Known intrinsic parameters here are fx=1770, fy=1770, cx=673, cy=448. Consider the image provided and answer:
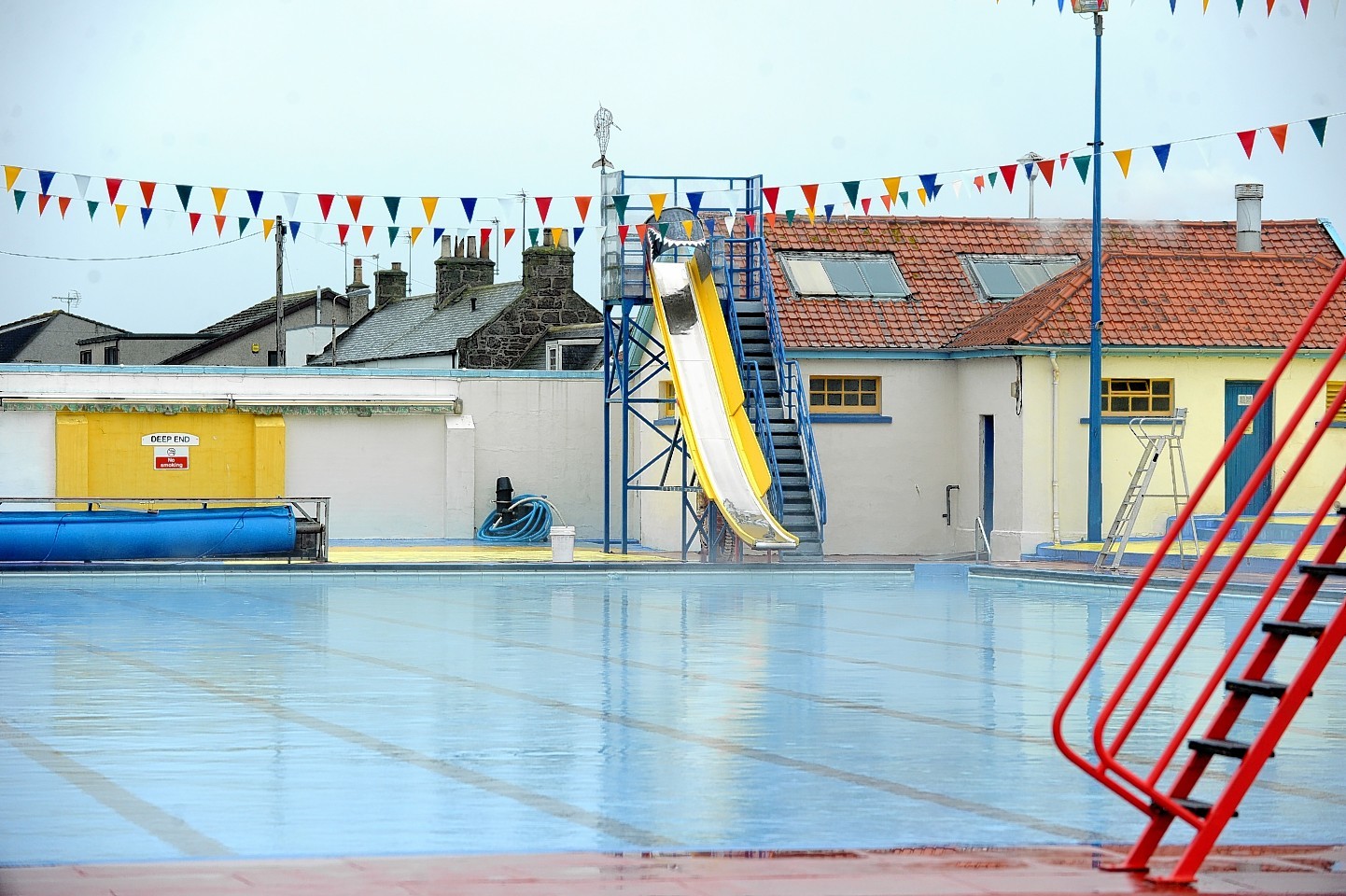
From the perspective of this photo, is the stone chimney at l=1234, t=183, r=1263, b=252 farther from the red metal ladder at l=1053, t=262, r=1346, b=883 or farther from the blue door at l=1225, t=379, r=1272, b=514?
the red metal ladder at l=1053, t=262, r=1346, b=883

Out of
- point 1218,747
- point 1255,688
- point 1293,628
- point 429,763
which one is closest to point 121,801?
point 429,763

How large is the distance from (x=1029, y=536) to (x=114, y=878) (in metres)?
23.0

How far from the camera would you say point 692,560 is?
27.2 m

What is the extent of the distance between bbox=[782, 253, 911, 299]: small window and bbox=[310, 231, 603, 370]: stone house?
13181mm

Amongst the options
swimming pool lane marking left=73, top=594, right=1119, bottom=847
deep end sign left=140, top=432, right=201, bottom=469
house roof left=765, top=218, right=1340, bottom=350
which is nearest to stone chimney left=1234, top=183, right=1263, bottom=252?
house roof left=765, top=218, right=1340, bottom=350

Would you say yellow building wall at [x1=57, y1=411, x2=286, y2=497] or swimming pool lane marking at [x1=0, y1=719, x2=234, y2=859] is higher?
yellow building wall at [x1=57, y1=411, x2=286, y2=497]

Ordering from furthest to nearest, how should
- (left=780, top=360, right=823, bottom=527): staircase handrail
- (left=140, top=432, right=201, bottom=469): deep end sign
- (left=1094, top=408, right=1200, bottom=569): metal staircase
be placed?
(left=140, top=432, right=201, bottom=469): deep end sign → (left=780, top=360, right=823, bottom=527): staircase handrail → (left=1094, top=408, right=1200, bottom=569): metal staircase

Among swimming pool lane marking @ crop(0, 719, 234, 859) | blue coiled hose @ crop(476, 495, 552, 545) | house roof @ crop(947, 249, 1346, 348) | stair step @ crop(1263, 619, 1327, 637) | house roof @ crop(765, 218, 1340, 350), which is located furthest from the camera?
blue coiled hose @ crop(476, 495, 552, 545)

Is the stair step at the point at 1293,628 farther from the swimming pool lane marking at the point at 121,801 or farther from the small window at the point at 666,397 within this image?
the small window at the point at 666,397

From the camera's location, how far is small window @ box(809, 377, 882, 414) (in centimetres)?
2989

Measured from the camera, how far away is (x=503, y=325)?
1939 inches

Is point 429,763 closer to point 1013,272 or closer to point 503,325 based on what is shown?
A: point 1013,272

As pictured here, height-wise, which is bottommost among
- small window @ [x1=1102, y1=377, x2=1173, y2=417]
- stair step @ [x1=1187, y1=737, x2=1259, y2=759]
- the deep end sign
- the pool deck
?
the pool deck

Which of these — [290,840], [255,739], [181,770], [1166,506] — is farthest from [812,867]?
[1166,506]
